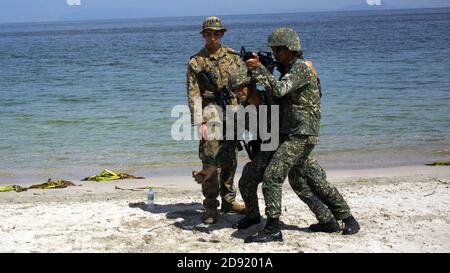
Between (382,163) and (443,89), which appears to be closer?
(382,163)

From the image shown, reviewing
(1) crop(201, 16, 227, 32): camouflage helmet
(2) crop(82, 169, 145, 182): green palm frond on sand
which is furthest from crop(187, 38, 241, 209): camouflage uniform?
(2) crop(82, 169, 145, 182): green palm frond on sand

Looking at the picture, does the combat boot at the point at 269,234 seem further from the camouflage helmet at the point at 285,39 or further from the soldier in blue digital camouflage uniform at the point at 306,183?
the camouflage helmet at the point at 285,39

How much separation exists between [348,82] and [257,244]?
62.5 feet

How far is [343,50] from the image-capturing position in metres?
41.7

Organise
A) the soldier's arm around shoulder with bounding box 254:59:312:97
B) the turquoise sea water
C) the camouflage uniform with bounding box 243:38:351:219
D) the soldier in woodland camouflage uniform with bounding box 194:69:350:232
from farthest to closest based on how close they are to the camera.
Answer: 1. the turquoise sea water
2. the soldier in woodland camouflage uniform with bounding box 194:69:350:232
3. the camouflage uniform with bounding box 243:38:351:219
4. the soldier's arm around shoulder with bounding box 254:59:312:97

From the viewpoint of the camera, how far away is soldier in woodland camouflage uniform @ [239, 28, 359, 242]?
5695mm

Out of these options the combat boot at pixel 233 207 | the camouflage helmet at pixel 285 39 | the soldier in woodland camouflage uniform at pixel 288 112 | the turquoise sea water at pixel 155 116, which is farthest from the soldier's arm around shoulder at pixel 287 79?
the turquoise sea water at pixel 155 116

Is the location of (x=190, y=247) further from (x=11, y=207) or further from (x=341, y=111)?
(x=341, y=111)

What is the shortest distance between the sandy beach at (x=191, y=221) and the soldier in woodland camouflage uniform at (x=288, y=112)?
480 mm

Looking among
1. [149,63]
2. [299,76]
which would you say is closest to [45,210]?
[299,76]

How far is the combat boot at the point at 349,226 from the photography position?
21.0 ft

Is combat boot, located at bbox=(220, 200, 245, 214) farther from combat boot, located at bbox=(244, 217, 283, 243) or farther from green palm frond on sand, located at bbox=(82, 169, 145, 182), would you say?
green palm frond on sand, located at bbox=(82, 169, 145, 182)

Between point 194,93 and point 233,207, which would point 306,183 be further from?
point 194,93

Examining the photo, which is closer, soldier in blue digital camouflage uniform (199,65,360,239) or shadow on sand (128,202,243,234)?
soldier in blue digital camouflage uniform (199,65,360,239)
